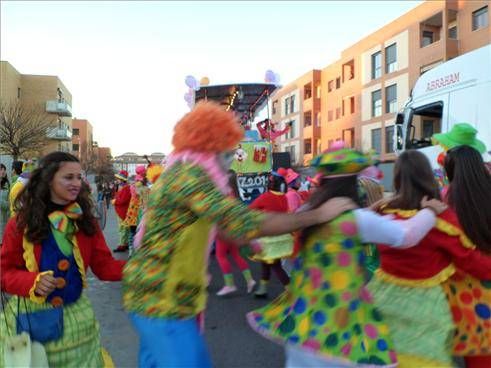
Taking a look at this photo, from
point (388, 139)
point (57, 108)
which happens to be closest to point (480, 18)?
point (388, 139)

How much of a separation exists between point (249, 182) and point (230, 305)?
5.32 m

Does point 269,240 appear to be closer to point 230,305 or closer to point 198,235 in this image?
point 230,305

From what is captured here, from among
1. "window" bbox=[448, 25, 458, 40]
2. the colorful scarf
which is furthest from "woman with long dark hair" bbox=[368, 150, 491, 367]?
"window" bbox=[448, 25, 458, 40]

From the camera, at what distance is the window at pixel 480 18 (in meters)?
24.1

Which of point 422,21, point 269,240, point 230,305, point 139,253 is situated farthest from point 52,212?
point 422,21

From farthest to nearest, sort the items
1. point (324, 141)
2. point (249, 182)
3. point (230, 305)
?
point (324, 141), point (249, 182), point (230, 305)

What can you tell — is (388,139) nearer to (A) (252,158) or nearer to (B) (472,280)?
(A) (252,158)

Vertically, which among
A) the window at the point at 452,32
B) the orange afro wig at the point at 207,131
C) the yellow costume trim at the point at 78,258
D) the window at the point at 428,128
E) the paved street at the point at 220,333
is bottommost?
the paved street at the point at 220,333

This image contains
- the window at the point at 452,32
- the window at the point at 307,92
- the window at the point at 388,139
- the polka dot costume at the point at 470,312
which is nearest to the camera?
the polka dot costume at the point at 470,312

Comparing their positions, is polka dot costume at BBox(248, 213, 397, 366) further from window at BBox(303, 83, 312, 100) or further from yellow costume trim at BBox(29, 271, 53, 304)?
window at BBox(303, 83, 312, 100)

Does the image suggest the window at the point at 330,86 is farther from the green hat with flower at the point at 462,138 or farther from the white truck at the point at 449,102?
the green hat with flower at the point at 462,138

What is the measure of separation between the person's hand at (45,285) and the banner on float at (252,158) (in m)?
8.74

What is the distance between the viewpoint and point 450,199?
3.14 meters

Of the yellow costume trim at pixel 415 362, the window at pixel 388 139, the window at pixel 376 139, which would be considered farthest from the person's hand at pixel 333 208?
the window at pixel 376 139
